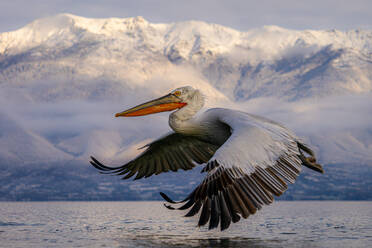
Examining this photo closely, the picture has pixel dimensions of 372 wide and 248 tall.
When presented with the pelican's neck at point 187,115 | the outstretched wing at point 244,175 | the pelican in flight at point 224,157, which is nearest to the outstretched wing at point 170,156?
the pelican in flight at point 224,157

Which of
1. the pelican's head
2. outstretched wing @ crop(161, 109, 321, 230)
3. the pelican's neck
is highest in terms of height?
the pelican's head

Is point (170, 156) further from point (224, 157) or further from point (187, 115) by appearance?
point (224, 157)

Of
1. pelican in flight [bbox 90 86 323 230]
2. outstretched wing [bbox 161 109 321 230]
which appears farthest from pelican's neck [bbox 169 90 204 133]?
outstretched wing [bbox 161 109 321 230]

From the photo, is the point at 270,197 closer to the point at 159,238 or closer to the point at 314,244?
the point at 314,244

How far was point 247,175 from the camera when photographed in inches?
444

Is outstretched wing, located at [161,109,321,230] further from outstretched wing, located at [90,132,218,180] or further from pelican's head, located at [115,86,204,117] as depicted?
outstretched wing, located at [90,132,218,180]

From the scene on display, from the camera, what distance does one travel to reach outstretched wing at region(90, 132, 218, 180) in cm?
1750

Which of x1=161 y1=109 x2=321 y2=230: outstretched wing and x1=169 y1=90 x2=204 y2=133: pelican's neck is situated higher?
x1=169 y1=90 x2=204 y2=133: pelican's neck

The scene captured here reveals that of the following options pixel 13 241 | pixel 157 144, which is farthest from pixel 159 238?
pixel 13 241

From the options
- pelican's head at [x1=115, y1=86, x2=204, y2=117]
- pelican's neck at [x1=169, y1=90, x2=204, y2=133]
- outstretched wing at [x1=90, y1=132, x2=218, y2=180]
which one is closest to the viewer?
pelican's neck at [x1=169, y1=90, x2=204, y2=133]

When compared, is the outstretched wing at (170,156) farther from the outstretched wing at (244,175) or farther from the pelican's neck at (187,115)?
the outstretched wing at (244,175)

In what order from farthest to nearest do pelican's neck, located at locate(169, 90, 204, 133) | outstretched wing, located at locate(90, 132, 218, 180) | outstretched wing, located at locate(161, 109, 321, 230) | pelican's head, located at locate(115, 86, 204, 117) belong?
1. outstretched wing, located at locate(90, 132, 218, 180)
2. pelican's head, located at locate(115, 86, 204, 117)
3. pelican's neck, located at locate(169, 90, 204, 133)
4. outstretched wing, located at locate(161, 109, 321, 230)

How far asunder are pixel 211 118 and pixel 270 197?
4.79 metres

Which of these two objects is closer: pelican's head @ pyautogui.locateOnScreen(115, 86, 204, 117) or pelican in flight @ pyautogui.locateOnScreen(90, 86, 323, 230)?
pelican in flight @ pyautogui.locateOnScreen(90, 86, 323, 230)
